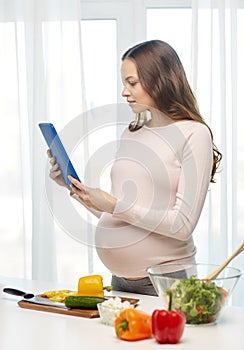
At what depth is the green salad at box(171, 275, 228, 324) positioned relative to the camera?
1.77 m

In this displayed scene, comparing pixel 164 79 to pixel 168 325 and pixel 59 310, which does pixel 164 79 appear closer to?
pixel 59 310

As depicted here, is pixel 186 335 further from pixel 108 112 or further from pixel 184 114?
pixel 108 112

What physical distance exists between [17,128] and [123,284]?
5.35 feet

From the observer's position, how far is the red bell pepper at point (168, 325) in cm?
166

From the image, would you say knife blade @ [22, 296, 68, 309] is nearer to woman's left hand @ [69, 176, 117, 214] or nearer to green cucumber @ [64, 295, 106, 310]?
green cucumber @ [64, 295, 106, 310]

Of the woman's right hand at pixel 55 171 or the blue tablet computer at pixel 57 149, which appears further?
the woman's right hand at pixel 55 171

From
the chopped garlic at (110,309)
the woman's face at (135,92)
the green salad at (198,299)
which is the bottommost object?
the chopped garlic at (110,309)

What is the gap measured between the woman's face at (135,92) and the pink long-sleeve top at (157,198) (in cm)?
11

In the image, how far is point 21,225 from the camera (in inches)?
150

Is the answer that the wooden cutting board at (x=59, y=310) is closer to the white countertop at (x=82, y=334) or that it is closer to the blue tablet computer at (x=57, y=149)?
the white countertop at (x=82, y=334)

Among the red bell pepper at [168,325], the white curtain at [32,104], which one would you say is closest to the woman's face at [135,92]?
the red bell pepper at [168,325]

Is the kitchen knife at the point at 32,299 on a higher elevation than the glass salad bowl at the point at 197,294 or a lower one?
lower

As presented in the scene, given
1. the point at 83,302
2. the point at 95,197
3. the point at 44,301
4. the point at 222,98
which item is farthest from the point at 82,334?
the point at 222,98

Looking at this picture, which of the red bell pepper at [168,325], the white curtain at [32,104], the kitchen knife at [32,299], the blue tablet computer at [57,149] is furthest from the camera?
the white curtain at [32,104]
